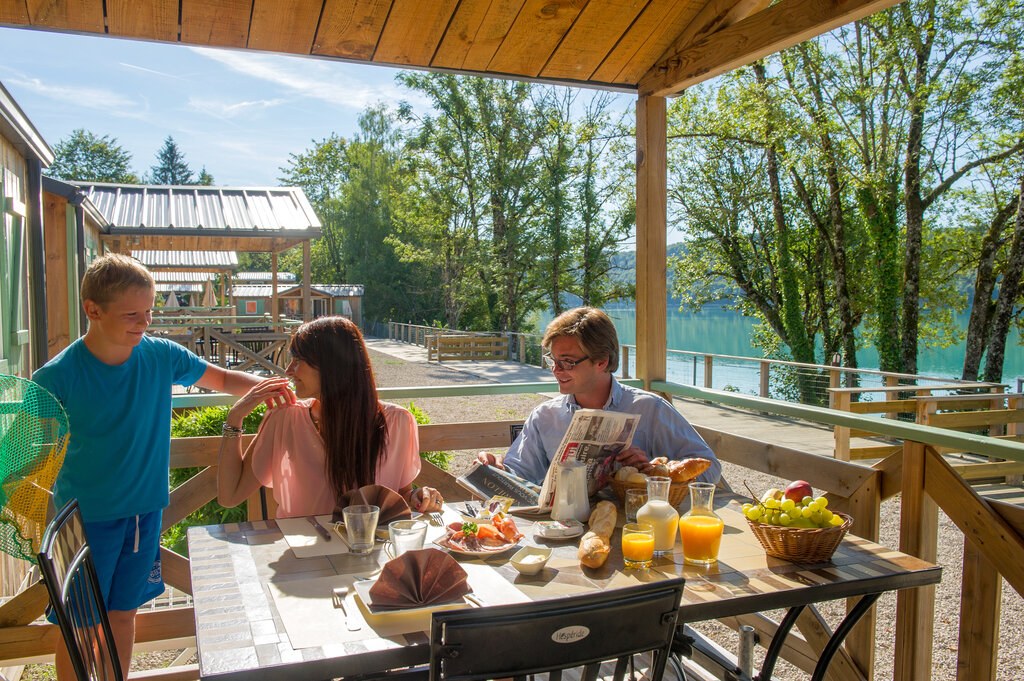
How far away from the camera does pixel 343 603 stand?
1.38 meters

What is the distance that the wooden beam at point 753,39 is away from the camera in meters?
2.51

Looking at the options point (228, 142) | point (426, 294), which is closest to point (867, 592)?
point (426, 294)

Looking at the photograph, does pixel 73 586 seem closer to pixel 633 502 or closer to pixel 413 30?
pixel 633 502

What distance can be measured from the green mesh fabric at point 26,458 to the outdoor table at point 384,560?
37 cm

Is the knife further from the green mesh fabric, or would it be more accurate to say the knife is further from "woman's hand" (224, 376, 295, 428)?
the green mesh fabric

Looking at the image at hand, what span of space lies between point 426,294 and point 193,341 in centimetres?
2771

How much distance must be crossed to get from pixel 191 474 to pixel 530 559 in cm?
379

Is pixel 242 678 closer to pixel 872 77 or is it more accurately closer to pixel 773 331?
pixel 872 77

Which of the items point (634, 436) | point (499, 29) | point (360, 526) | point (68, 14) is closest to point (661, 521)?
point (360, 526)

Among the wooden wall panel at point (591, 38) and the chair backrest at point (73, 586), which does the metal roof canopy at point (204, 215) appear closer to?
the wooden wall panel at point (591, 38)

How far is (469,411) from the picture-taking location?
40.4ft

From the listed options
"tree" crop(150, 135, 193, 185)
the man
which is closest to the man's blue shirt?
the man

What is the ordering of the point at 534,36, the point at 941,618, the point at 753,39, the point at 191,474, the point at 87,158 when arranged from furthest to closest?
the point at 87,158, the point at 191,474, the point at 941,618, the point at 534,36, the point at 753,39

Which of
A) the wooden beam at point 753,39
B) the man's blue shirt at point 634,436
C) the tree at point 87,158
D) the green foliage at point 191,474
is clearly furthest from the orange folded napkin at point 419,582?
the tree at point 87,158
